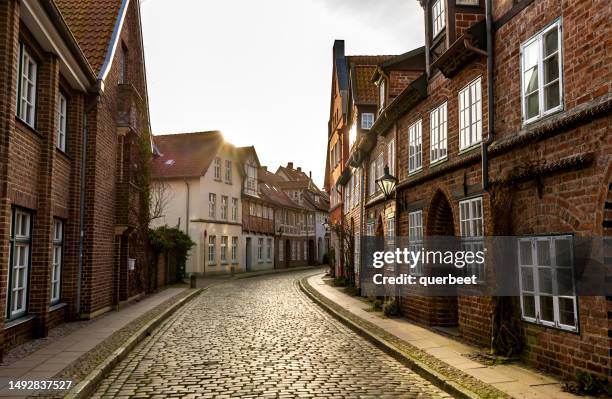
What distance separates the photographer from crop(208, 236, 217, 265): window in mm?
36594

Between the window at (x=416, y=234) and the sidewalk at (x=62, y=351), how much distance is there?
691cm

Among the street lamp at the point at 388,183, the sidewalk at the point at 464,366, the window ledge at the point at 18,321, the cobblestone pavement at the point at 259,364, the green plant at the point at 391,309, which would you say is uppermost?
the street lamp at the point at 388,183

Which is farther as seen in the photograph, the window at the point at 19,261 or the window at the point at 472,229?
the window at the point at 472,229

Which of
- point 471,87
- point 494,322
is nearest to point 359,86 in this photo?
point 471,87

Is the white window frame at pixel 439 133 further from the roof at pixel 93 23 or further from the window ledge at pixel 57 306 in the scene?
the window ledge at pixel 57 306

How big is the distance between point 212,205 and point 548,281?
30.5 metres

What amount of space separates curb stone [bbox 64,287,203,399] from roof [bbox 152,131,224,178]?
2154 centimetres

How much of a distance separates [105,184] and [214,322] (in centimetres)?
484

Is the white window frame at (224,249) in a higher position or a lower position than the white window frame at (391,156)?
lower

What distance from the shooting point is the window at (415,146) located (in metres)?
13.5

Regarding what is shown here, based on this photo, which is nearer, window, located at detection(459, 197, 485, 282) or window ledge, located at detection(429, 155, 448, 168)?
window, located at detection(459, 197, 485, 282)

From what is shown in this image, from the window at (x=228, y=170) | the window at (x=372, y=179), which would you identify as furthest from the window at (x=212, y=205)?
the window at (x=372, y=179)

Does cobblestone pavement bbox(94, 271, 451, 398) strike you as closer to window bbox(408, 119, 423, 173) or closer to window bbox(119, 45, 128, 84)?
window bbox(408, 119, 423, 173)

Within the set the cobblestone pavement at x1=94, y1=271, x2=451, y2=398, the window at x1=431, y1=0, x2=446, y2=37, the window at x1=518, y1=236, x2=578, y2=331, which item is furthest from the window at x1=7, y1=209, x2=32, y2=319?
the window at x1=431, y1=0, x2=446, y2=37
